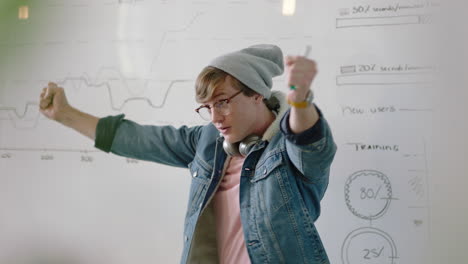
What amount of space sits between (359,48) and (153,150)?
1.98 feet

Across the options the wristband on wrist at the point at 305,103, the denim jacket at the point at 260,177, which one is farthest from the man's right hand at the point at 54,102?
the wristband on wrist at the point at 305,103

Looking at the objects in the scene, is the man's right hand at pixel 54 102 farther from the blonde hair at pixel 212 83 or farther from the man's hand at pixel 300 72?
the man's hand at pixel 300 72

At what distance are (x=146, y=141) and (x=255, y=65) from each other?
37cm

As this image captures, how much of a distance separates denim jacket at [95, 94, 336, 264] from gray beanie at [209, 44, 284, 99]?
88 mm

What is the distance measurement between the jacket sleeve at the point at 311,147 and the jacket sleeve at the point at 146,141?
15.5 inches

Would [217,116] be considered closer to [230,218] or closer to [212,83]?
[212,83]

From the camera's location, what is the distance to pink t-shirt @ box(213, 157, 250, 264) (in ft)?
3.92

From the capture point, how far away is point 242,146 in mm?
1160

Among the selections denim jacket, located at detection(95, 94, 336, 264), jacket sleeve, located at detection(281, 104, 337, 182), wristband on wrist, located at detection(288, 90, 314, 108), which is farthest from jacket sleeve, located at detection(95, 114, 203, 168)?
wristband on wrist, located at detection(288, 90, 314, 108)

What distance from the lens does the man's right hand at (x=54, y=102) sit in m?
1.32

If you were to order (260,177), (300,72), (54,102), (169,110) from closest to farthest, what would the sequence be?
(300,72)
(260,177)
(54,102)
(169,110)

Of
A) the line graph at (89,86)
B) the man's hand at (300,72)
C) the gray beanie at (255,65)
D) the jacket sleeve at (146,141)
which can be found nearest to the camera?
the man's hand at (300,72)

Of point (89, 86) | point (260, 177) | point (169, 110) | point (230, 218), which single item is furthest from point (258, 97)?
point (89, 86)

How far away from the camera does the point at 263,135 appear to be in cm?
117
